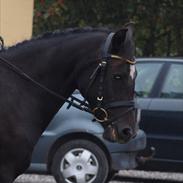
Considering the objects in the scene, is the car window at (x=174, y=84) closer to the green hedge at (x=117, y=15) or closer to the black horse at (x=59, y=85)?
the green hedge at (x=117, y=15)

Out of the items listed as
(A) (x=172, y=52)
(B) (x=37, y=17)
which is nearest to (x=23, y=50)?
(B) (x=37, y=17)

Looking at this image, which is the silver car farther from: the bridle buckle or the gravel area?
the bridle buckle

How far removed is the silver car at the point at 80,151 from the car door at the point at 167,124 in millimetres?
387

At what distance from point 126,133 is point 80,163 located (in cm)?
490

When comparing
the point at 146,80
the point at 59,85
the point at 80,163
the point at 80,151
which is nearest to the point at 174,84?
the point at 146,80

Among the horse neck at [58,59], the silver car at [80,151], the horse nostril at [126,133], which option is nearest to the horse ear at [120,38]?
the horse neck at [58,59]

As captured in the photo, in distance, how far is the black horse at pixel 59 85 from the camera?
5742mm

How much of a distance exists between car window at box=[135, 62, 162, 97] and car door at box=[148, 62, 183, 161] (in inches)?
7.7

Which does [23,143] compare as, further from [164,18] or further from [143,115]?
[164,18]

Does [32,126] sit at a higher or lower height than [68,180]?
higher

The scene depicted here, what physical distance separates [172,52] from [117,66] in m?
11.2

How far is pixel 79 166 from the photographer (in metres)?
10.6

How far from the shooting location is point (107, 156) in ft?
35.4

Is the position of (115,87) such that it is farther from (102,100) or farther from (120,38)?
(120,38)
